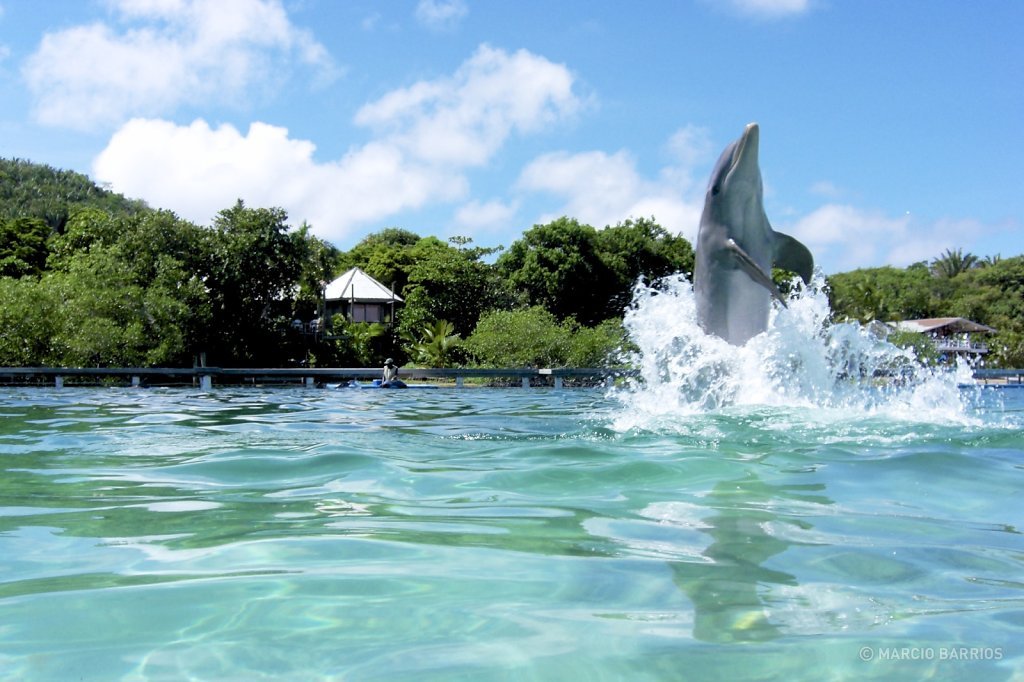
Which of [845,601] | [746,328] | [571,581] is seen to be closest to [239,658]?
[571,581]

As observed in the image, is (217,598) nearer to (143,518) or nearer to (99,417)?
(143,518)

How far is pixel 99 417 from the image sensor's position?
1050 cm

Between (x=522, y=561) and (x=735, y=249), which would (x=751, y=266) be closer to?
(x=735, y=249)

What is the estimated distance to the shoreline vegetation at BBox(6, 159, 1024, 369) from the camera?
2436 cm

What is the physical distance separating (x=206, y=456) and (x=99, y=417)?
4.85 m

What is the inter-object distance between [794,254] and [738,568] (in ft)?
22.7

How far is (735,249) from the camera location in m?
8.63

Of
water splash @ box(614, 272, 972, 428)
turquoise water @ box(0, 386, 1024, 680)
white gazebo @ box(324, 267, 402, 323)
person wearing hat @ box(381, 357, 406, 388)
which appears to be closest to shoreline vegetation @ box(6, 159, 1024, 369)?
white gazebo @ box(324, 267, 402, 323)

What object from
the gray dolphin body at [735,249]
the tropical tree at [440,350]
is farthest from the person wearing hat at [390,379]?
the gray dolphin body at [735,249]

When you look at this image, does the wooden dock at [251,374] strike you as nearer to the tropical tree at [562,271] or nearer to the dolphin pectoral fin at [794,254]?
the dolphin pectoral fin at [794,254]

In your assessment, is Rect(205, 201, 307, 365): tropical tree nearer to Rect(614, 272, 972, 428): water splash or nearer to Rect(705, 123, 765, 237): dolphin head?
Rect(614, 272, 972, 428): water splash

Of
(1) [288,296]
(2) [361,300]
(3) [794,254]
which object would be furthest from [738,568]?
(2) [361,300]

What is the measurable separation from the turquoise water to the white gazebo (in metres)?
34.5

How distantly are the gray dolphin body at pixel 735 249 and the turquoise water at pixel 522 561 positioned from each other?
97.0 inches
